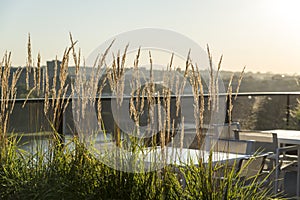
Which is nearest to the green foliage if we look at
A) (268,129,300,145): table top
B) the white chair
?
the white chair

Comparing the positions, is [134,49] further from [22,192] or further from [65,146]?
[22,192]

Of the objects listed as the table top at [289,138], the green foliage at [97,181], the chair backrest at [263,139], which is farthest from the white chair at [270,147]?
the green foliage at [97,181]

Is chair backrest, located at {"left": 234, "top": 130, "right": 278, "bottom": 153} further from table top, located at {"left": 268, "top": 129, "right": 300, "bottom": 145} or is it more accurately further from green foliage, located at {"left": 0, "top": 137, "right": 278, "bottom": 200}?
green foliage, located at {"left": 0, "top": 137, "right": 278, "bottom": 200}

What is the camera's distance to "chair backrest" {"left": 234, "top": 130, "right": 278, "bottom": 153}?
14.4 feet

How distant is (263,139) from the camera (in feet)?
14.8

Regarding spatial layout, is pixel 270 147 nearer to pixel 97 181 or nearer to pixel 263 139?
pixel 263 139

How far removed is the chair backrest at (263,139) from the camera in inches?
172

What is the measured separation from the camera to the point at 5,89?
106 inches

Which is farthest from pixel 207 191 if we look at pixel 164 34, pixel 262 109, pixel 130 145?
pixel 262 109

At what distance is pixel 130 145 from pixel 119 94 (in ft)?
0.95

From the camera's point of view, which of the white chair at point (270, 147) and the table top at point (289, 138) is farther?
the table top at point (289, 138)

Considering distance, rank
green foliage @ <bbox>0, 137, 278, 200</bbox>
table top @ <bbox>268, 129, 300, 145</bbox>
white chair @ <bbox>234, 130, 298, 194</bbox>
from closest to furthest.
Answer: green foliage @ <bbox>0, 137, 278, 200</bbox>
white chair @ <bbox>234, 130, 298, 194</bbox>
table top @ <bbox>268, 129, 300, 145</bbox>

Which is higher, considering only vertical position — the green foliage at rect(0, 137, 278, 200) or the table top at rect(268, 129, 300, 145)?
the green foliage at rect(0, 137, 278, 200)

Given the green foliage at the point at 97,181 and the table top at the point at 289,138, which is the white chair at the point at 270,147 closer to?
the table top at the point at 289,138
